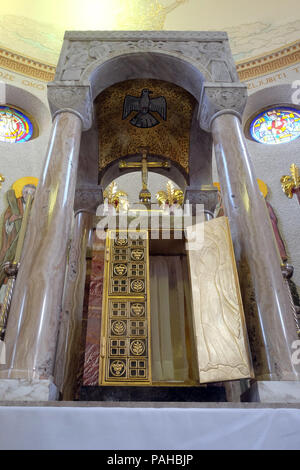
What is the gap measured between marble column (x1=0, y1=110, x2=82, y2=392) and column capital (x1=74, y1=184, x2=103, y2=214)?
5.85 feet

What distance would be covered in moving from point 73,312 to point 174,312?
1.28 meters

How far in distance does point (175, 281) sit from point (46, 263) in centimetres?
225

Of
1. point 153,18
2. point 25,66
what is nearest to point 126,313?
point 25,66

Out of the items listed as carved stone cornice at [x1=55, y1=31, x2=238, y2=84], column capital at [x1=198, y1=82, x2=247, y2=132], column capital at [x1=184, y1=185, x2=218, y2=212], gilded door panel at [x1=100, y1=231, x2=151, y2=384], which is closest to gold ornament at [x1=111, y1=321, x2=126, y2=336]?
gilded door panel at [x1=100, y1=231, x2=151, y2=384]

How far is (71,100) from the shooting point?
13.3 feet

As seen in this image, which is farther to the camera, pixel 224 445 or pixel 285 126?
pixel 285 126

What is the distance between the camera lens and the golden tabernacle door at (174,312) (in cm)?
291

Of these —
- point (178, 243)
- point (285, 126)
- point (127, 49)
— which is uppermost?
point (285, 126)

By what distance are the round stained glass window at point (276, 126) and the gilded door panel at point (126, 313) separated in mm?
7365

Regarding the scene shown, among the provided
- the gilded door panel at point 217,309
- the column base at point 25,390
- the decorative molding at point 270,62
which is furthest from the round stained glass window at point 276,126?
the column base at point 25,390

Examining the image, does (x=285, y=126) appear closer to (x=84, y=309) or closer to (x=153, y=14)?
(x=153, y=14)

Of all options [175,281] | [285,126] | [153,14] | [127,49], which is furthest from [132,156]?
[153,14]

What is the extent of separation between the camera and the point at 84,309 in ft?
15.7
